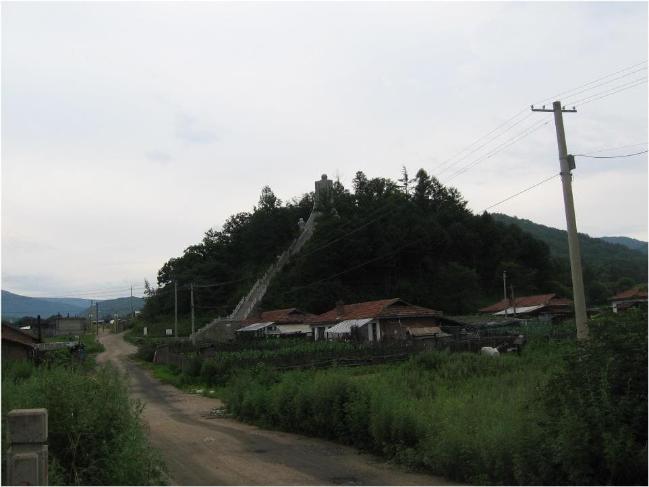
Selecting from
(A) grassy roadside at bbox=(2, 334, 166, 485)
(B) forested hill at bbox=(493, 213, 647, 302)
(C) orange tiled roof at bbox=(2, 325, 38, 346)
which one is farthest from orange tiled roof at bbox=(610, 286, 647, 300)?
(C) orange tiled roof at bbox=(2, 325, 38, 346)

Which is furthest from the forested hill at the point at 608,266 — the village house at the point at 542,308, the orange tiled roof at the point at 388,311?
the orange tiled roof at the point at 388,311

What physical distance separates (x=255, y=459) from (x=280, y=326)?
168 ft

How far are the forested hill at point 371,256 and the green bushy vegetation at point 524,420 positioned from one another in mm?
62245

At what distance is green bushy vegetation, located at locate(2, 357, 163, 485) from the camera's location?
25.6 ft

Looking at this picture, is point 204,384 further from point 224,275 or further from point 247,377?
point 224,275

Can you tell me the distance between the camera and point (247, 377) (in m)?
23.0

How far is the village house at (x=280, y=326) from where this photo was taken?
208 ft

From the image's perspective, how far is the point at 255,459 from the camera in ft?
44.3

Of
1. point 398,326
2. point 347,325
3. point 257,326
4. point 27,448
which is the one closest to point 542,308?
point 398,326

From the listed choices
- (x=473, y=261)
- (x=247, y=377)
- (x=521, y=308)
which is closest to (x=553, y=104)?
(x=247, y=377)

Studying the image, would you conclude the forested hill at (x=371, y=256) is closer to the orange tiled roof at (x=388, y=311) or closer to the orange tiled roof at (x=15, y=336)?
the orange tiled roof at (x=388, y=311)

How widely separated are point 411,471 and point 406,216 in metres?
72.9

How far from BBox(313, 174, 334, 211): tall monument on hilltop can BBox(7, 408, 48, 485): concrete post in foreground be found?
87.8 metres

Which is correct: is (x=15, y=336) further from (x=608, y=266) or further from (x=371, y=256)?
(x=608, y=266)
